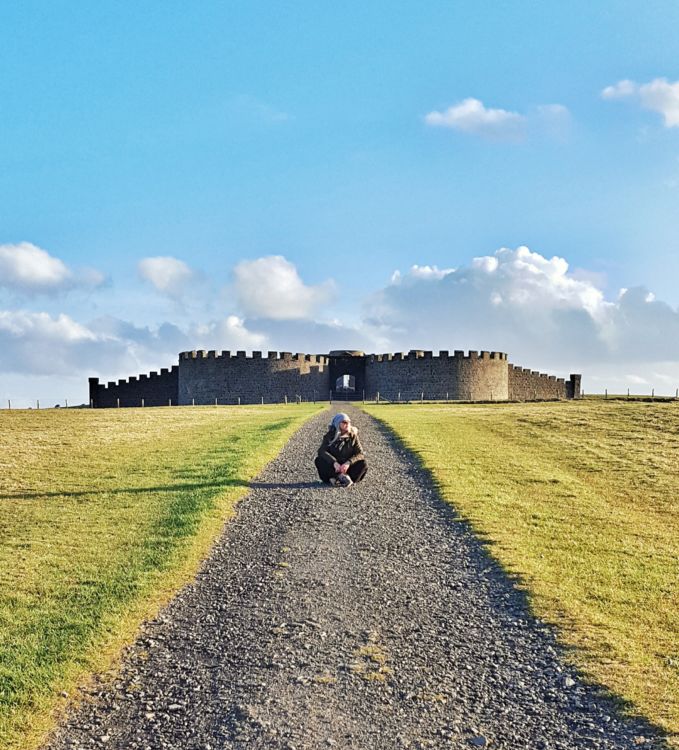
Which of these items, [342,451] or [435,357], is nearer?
[342,451]

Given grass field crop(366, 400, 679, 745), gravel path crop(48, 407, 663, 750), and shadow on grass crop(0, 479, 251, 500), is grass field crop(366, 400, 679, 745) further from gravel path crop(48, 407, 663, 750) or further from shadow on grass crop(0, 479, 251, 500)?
shadow on grass crop(0, 479, 251, 500)

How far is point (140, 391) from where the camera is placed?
67.9 metres

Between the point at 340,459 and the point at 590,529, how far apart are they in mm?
4858

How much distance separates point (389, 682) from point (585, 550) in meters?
5.78

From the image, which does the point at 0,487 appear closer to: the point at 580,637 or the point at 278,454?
the point at 278,454

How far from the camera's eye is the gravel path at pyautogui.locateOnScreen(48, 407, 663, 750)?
194 inches

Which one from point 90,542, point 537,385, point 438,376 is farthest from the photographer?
point 537,385

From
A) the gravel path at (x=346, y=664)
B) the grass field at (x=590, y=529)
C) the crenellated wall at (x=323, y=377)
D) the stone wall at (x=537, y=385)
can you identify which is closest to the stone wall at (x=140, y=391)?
the crenellated wall at (x=323, y=377)

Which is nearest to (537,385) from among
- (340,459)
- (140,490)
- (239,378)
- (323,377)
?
(323,377)

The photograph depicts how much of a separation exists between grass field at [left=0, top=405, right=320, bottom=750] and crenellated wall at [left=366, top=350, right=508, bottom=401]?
1509 inches

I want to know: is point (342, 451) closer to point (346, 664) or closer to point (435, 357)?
point (346, 664)

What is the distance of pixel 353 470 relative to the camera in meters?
14.5

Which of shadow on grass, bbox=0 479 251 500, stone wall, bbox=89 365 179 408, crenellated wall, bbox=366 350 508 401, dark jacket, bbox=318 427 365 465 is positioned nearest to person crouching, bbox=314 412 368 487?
dark jacket, bbox=318 427 365 465

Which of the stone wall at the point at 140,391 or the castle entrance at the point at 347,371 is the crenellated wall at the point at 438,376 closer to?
the castle entrance at the point at 347,371
